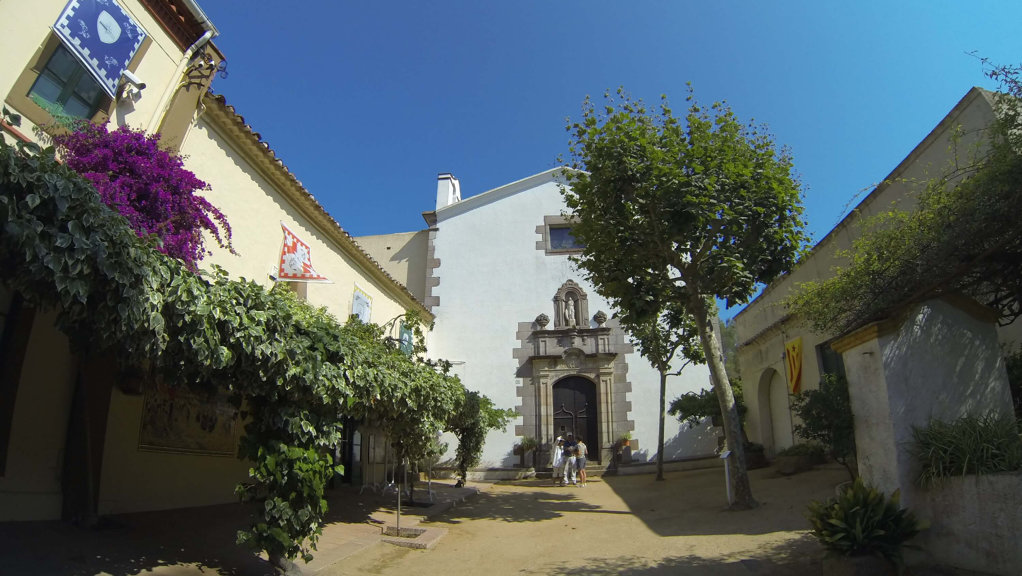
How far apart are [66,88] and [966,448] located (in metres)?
8.97

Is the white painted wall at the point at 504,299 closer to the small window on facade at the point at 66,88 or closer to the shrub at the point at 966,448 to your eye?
the shrub at the point at 966,448

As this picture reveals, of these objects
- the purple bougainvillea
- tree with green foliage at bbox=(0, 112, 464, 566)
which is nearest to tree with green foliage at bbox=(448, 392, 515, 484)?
tree with green foliage at bbox=(0, 112, 464, 566)

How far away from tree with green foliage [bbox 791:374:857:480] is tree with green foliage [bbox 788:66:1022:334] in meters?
1.17

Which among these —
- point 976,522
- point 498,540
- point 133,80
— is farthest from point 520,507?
point 133,80

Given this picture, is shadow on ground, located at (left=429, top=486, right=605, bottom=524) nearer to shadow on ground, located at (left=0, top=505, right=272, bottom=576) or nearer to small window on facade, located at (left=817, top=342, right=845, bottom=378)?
shadow on ground, located at (left=0, top=505, right=272, bottom=576)

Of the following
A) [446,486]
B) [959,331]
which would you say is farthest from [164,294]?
[446,486]

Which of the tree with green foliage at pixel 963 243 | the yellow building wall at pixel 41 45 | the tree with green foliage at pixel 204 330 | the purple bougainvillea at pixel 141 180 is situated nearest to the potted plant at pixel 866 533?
the tree with green foliage at pixel 963 243

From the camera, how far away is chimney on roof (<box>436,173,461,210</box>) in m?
19.5

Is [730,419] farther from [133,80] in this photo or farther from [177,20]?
[177,20]

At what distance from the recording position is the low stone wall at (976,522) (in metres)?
4.28

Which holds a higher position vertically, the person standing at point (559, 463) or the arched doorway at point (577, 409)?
the arched doorway at point (577, 409)

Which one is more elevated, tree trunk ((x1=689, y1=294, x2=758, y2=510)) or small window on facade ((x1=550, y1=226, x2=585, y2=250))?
small window on facade ((x1=550, y1=226, x2=585, y2=250))

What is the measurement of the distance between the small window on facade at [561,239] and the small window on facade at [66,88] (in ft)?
43.9

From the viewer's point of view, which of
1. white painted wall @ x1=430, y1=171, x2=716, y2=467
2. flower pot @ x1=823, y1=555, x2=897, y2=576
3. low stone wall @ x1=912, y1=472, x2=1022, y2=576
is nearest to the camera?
low stone wall @ x1=912, y1=472, x2=1022, y2=576
